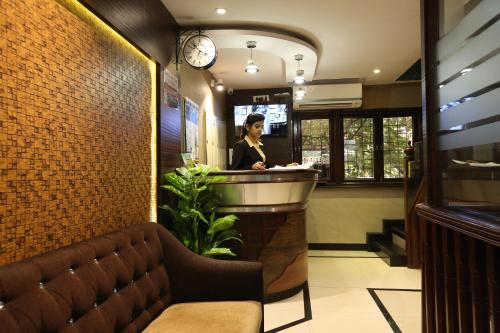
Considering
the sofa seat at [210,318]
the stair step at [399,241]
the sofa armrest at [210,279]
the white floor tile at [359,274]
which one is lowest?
the white floor tile at [359,274]

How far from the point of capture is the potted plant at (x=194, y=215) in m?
3.08

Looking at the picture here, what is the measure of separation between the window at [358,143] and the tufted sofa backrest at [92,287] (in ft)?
15.2

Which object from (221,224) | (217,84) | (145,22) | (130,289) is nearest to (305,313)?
(221,224)

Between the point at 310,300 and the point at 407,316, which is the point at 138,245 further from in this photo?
the point at 407,316

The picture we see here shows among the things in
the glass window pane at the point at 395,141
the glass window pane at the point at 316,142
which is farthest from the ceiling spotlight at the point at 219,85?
the glass window pane at the point at 395,141

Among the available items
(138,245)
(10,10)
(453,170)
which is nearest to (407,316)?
(453,170)

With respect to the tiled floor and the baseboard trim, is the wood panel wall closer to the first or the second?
the tiled floor

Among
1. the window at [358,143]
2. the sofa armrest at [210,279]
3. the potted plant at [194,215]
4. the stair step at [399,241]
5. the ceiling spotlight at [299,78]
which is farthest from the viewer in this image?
the window at [358,143]

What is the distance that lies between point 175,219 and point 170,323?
1.31 m

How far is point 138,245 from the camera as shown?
6.95ft

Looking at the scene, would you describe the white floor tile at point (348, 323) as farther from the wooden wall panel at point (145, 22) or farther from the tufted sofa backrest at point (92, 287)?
the wooden wall panel at point (145, 22)

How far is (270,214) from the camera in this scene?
350cm

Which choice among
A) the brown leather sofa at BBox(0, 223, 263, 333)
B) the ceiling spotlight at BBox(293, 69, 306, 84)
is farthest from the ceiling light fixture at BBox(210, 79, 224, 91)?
the brown leather sofa at BBox(0, 223, 263, 333)

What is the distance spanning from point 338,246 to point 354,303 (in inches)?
110
